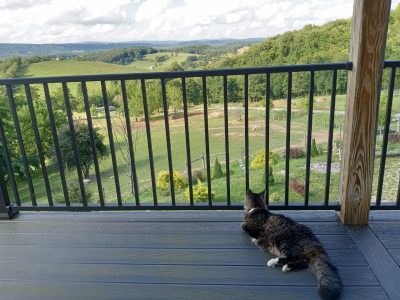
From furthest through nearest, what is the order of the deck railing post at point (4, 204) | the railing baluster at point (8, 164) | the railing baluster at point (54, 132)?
the deck railing post at point (4, 204)
the railing baluster at point (8, 164)
the railing baluster at point (54, 132)

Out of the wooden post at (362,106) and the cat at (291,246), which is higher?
the wooden post at (362,106)

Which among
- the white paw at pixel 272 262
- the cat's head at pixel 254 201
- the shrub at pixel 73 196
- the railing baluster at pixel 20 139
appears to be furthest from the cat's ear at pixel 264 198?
the railing baluster at pixel 20 139

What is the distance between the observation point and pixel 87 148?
9.61 feet

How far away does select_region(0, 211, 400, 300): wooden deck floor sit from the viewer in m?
1.54

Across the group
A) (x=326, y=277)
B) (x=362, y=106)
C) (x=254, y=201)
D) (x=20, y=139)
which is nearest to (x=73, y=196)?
(x=20, y=139)

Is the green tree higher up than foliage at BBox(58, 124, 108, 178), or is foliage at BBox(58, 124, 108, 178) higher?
the green tree

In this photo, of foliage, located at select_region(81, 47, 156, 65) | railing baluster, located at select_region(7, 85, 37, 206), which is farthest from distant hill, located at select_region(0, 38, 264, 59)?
railing baluster, located at select_region(7, 85, 37, 206)

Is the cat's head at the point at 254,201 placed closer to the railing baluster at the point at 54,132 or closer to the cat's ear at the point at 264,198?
the cat's ear at the point at 264,198

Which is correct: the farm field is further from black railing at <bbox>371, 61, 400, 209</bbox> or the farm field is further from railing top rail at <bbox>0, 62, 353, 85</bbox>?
railing top rail at <bbox>0, 62, 353, 85</bbox>

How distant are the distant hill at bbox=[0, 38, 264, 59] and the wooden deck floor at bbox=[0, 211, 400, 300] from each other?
4.12 feet

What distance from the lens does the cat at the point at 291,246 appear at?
1.49 metres

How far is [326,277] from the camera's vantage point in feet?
4.90

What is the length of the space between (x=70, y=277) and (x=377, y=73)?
6.67 ft

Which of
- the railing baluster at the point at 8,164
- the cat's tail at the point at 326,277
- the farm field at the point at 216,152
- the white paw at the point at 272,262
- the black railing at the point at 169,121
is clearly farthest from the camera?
the farm field at the point at 216,152
